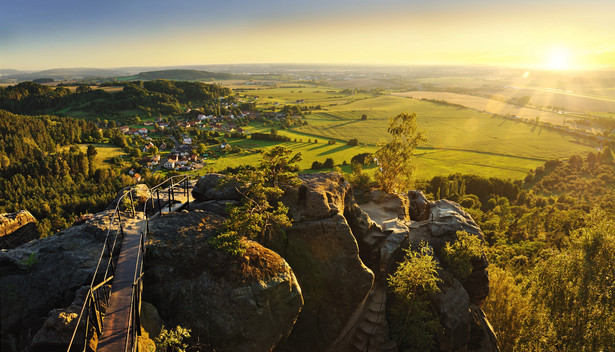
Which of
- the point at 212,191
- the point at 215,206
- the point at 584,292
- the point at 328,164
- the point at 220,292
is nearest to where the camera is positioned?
the point at 220,292

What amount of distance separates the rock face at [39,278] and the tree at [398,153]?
30.9m

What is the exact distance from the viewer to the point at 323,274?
21.5m

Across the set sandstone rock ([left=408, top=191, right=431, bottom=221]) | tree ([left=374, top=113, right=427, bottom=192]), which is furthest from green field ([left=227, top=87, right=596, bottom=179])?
tree ([left=374, top=113, right=427, bottom=192])

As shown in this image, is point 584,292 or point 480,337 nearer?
point 584,292

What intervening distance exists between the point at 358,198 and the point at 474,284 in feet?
50.6

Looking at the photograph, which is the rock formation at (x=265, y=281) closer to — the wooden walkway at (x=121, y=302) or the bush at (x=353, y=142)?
the wooden walkway at (x=121, y=302)

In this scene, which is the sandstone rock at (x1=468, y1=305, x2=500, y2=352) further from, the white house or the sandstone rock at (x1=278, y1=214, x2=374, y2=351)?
the white house

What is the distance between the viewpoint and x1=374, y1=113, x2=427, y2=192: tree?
1382 inches

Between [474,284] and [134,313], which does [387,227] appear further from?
[134,313]

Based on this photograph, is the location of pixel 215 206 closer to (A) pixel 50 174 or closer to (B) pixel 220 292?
→ (B) pixel 220 292

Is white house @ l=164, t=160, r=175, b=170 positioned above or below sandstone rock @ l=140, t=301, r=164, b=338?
below

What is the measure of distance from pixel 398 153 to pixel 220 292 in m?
27.8

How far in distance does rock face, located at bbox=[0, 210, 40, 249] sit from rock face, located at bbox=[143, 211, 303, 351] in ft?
50.3

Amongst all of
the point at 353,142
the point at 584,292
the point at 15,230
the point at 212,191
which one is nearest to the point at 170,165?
the point at 353,142
